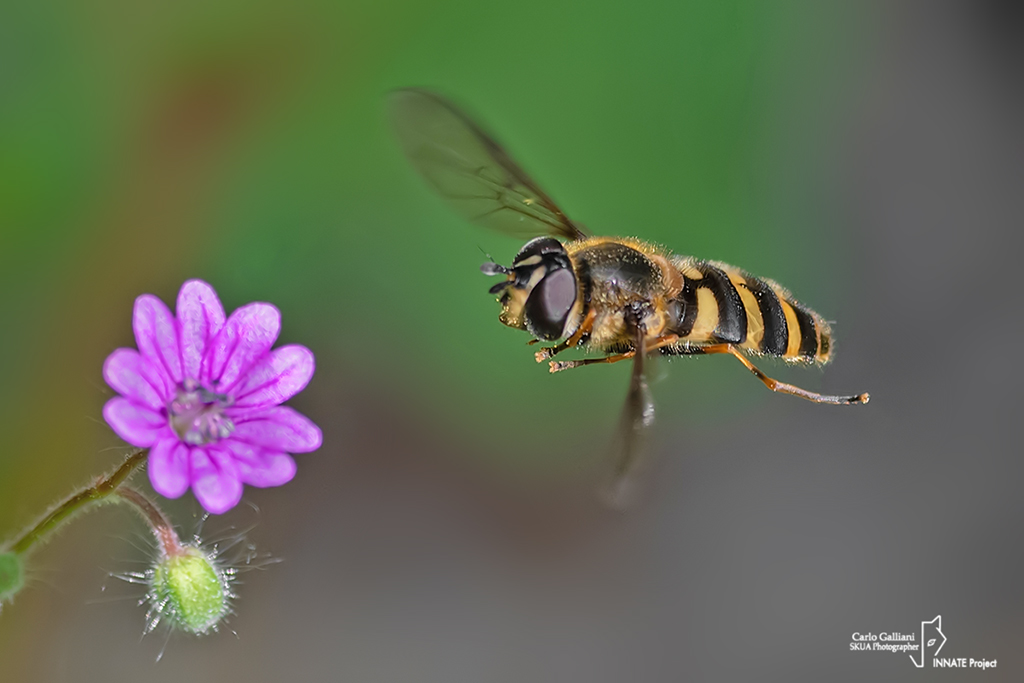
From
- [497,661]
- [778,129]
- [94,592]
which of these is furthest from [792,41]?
[94,592]

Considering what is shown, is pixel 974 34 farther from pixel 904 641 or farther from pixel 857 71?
pixel 904 641

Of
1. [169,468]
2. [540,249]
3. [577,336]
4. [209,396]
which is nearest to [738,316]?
[577,336]

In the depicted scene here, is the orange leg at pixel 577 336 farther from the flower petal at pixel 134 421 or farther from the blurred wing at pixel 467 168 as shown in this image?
the flower petal at pixel 134 421

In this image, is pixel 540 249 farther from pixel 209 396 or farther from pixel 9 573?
pixel 9 573

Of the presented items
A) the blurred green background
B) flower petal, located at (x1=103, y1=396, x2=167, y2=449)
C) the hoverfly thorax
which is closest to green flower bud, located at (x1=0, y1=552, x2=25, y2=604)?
flower petal, located at (x1=103, y1=396, x2=167, y2=449)

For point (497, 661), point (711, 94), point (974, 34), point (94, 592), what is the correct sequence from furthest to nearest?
point (974, 34) < point (711, 94) < point (497, 661) < point (94, 592)

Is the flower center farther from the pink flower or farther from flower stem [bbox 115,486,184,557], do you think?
flower stem [bbox 115,486,184,557]
